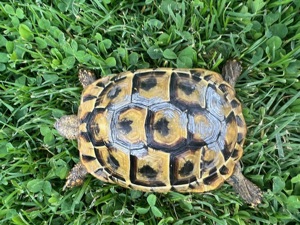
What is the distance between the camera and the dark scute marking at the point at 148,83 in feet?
8.11

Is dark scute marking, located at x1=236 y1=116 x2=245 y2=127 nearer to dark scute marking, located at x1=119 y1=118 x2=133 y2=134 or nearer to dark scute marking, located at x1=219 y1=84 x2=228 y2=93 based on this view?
dark scute marking, located at x1=219 y1=84 x2=228 y2=93

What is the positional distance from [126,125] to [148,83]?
0.26m

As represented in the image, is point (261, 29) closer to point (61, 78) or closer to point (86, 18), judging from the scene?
point (86, 18)

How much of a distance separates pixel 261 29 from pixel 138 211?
4.10 ft

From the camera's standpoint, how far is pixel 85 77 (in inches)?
108

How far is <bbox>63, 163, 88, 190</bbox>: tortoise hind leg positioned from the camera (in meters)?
2.69

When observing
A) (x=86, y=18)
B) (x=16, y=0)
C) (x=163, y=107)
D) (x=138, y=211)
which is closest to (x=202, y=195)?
(x=138, y=211)

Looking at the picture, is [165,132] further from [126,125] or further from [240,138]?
[240,138]

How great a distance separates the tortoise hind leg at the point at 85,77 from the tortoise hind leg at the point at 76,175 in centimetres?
48

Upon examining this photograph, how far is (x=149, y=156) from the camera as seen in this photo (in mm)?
2396

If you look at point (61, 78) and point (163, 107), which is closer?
point (163, 107)

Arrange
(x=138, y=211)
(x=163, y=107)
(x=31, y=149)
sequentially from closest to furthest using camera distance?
(x=163, y=107), (x=138, y=211), (x=31, y=149)

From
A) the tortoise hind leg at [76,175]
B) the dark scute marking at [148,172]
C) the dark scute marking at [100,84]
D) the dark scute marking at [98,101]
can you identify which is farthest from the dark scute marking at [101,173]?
the dark scute marking at [100,84]

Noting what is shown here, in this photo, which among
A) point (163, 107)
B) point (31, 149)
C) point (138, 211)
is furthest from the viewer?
point (31, 149)
